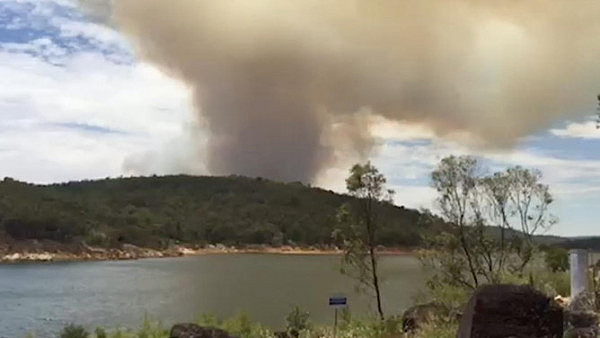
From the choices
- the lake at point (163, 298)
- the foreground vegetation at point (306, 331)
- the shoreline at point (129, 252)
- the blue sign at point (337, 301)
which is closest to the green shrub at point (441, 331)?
the blue sign at point (337, 301)

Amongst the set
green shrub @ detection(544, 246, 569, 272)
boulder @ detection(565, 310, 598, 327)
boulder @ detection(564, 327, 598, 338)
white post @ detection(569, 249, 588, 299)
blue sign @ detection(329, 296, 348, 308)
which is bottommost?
boulder @ detection(564, 327, 598, 338)

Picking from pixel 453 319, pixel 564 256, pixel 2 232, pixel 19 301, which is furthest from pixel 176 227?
pixel 453 319

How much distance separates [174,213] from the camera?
479ft

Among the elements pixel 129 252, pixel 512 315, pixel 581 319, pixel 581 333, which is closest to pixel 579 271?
pixel 581 319

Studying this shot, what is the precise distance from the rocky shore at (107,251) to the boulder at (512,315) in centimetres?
8407

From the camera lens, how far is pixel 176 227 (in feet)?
453

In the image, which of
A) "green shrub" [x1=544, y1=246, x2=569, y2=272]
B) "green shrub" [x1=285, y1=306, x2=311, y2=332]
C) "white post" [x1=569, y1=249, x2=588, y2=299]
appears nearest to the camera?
"white post" [x1=569, y1=249, x2=588, y2=299]

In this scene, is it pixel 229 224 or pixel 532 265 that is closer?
pixel 532 265

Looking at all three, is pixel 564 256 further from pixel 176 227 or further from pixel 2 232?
pixel 176 227

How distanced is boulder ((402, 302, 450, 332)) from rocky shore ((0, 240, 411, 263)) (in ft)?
249

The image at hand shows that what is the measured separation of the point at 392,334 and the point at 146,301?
29.9 m

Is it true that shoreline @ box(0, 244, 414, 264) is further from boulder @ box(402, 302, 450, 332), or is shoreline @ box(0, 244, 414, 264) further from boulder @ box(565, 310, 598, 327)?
boulder @ box(565, 310, 598, 327)

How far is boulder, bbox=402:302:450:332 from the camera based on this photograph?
659 inches

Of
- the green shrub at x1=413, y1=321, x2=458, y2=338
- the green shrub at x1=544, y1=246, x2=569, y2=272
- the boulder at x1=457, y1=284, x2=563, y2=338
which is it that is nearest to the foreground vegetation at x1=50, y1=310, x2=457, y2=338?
the green shrub at x1=413, y1=321, x2=458, y2=338
